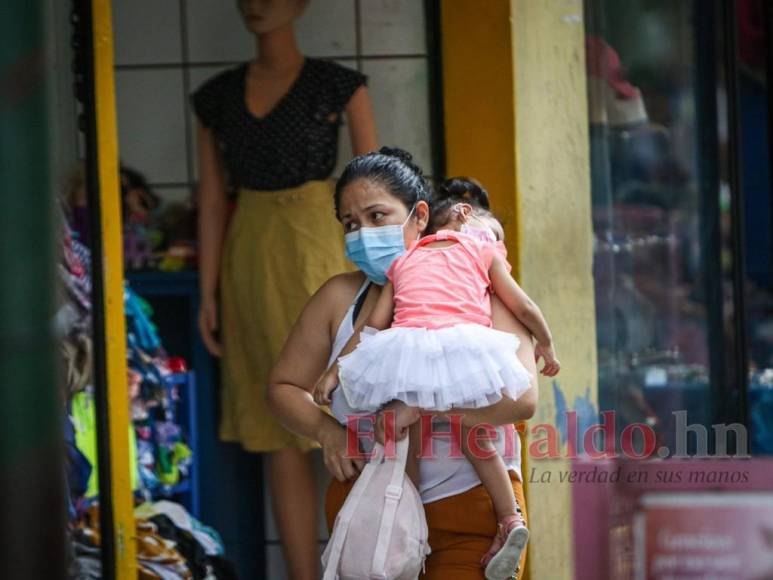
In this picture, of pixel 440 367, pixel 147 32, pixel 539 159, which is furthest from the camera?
pixel 147 32

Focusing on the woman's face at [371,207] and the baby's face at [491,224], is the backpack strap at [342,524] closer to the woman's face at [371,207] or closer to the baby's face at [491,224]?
the woman's face at [371,207]

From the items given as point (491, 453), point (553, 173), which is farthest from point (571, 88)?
point (491, 453)

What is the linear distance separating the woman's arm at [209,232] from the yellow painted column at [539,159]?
3.03ft

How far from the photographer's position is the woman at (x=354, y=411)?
155 inches

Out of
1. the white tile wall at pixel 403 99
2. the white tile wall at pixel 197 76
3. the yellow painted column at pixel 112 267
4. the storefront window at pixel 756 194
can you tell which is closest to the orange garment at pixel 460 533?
the yellow painted column at pixel 112 267

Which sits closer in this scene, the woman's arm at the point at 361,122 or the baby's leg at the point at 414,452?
the baby's leg at the point at 414,452

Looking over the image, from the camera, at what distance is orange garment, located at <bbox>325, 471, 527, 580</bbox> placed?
12.8 ft

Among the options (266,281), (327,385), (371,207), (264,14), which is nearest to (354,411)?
(327,385)

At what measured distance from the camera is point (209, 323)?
587cm

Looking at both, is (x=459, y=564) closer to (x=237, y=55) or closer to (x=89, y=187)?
(x=89, y=187)

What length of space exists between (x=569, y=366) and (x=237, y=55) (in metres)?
1.81

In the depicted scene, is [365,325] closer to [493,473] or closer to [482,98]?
[493,473]

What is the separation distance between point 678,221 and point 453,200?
249 cm

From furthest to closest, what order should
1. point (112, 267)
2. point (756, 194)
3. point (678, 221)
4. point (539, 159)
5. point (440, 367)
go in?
point (756, 194) → point (678, 221) → point (539, 159) → point (112, 267) → point (440, 367)
